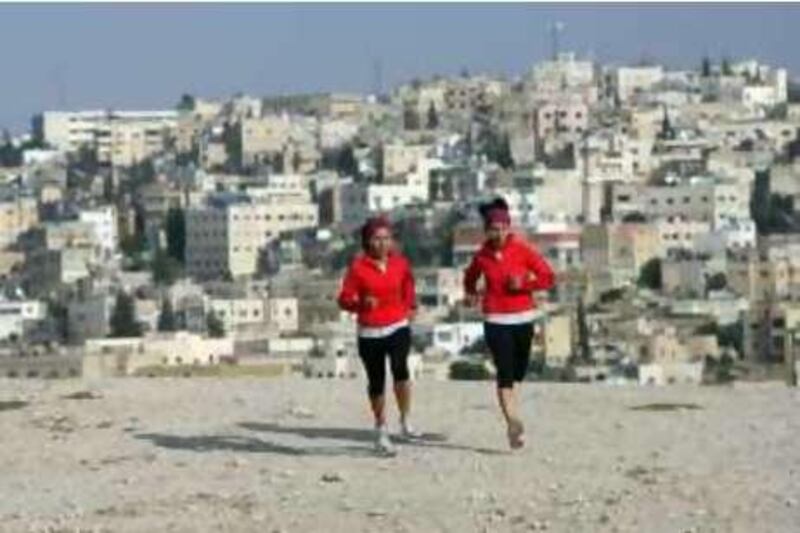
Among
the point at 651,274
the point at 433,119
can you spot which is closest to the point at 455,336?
the point at 651,274

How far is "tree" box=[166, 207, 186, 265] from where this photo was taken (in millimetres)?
104875

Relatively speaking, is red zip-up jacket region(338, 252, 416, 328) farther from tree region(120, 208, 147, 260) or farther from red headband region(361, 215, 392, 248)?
tree region(120, 208, 147, 260)

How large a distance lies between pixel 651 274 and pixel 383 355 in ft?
236

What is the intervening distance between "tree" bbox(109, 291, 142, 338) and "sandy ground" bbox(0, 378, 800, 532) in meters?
46.4

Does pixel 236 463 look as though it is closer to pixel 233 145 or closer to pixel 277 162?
pixel 277 162

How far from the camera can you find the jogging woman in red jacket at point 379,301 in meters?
11.5

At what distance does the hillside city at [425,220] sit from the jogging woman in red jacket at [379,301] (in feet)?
34.1

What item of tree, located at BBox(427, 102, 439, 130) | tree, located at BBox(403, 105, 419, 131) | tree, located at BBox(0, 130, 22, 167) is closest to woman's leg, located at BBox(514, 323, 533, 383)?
tree, located at BBox(427, 102, 439, 130)

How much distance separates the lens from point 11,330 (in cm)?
6694

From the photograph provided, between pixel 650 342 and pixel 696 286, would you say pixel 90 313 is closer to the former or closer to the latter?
pixel 696 286

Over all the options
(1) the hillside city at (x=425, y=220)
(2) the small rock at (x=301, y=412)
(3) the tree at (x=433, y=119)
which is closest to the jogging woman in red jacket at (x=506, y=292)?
(2) the small rock at (x=301, y=412)

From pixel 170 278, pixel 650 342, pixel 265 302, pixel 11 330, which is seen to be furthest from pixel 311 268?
pixel 650 342

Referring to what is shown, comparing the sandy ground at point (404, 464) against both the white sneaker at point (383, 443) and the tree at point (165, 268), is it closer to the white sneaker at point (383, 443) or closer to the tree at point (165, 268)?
the white sneaker at point (383, 443)

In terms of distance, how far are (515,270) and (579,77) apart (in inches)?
6173
